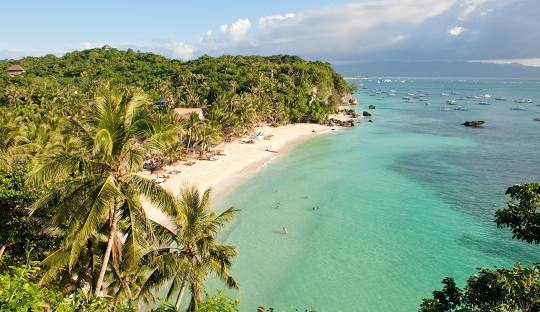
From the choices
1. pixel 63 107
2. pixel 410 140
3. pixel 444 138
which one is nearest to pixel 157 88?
pixel 63 107

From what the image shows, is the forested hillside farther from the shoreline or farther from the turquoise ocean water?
the turquoise ocean water

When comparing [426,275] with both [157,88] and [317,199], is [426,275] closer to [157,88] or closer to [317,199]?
[317,199]

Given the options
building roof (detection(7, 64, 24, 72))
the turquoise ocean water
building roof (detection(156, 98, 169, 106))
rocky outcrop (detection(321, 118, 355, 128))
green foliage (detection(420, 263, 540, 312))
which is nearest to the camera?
green foliage (detection(420, 263, 540, 312))

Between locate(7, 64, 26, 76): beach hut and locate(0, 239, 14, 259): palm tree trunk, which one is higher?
locate(7, 64, 26, 76): beach hut

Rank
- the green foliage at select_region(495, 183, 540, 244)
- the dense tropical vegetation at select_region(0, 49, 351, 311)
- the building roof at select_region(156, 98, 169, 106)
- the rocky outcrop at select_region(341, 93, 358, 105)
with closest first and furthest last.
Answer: the green foliage at select_region(495, 183, 540, 244), the dense tropical vegetation at select_region(0, 49, 351, 311), the building roof at select_region(156, 98, 169, 106), the rocky outcrop at select_region(341, 93, 358, 105)

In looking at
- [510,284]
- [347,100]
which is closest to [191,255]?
[510,284]

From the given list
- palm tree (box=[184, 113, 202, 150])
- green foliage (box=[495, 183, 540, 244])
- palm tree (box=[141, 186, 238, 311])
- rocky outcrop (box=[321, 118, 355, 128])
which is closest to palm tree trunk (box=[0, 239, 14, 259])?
palm tree (box=[141, 186, 238, 311])

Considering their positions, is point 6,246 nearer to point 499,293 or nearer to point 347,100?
point 499,293
